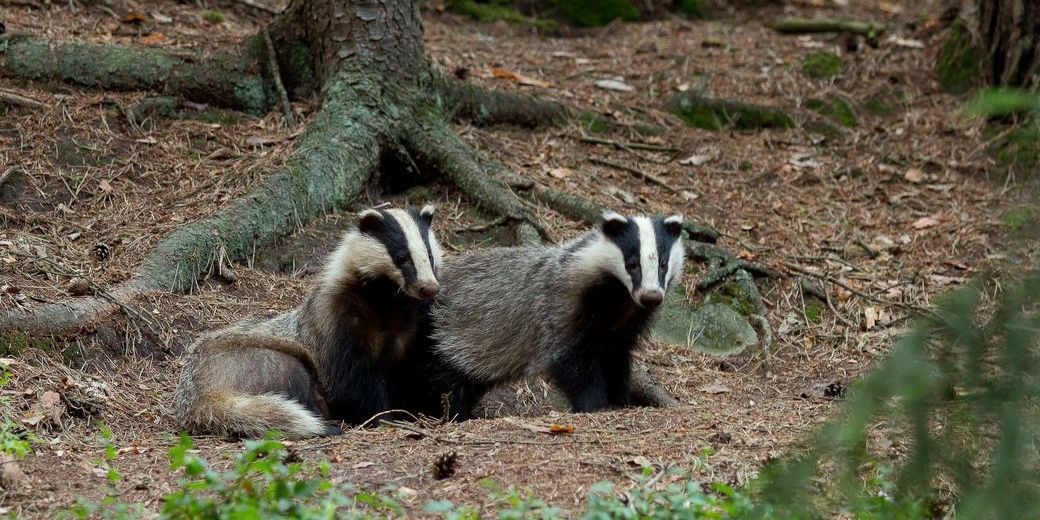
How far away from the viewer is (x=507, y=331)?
579 cm

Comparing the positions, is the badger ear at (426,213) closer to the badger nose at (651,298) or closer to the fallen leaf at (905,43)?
the badger nose at (651,298)

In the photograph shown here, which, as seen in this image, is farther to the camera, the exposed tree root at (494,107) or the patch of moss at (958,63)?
the patch of moss at (958,63)

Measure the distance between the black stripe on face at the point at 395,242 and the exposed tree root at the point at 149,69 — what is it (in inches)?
99.8

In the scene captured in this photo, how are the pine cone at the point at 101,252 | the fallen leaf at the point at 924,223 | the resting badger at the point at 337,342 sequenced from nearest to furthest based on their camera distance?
the resting badger at the point at 337,342 → the pine cone at the point at 101,252 → the fallen leaf at the point at 924,223

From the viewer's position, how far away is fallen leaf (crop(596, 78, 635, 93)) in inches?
358

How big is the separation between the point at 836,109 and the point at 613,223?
4.44 metres

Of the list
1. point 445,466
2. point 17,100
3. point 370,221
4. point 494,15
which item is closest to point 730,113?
point 494,15

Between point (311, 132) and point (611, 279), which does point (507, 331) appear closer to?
point (611, 279)

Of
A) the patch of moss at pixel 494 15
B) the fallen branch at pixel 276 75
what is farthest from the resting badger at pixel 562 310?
the patch of moss at pixel 494 15

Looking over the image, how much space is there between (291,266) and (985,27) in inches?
231

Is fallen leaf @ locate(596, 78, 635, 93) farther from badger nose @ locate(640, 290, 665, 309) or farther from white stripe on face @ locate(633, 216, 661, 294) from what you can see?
badger nose @ locate(640, 290, 665, 309)

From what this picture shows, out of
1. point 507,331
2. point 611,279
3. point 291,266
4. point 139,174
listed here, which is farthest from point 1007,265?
point 139,174

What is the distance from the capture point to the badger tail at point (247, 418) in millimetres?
4801

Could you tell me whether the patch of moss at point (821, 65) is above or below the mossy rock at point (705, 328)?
above
